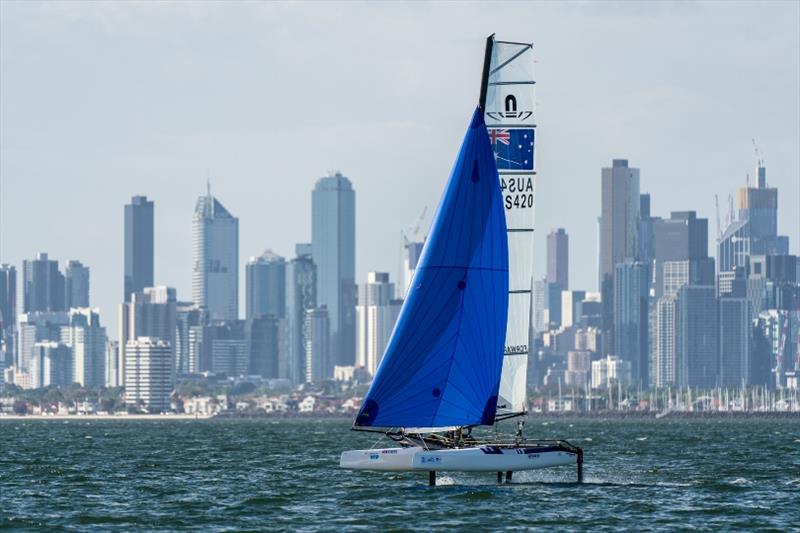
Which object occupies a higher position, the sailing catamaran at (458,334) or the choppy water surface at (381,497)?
the sailing catamaran at (458,334)

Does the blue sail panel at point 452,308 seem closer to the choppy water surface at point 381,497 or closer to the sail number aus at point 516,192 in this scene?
the sail number aus at point 516,192

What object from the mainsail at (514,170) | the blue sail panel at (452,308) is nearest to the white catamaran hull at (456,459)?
the blue sail panel at (452,308)

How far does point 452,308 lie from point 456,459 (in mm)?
4720

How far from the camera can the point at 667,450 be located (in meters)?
119

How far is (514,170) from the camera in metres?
65.7

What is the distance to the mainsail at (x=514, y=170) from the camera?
65250mm

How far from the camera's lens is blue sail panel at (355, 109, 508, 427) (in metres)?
63.6

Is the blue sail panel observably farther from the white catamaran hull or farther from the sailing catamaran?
the white catamaran hull


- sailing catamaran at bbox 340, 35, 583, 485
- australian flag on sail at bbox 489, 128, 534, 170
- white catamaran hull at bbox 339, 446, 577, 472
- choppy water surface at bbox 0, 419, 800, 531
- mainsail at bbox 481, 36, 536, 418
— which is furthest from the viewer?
australian flag on sail at bbox 489, 128, 534, 170

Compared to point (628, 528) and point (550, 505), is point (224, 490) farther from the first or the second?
point (628, 528)

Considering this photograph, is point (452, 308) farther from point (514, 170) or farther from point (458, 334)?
point (514, 170)

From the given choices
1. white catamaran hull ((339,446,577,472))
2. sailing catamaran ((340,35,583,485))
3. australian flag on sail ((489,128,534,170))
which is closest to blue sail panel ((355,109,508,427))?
sailing catamaran ((340,35,583,485))

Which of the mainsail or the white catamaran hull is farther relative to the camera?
the mainsail

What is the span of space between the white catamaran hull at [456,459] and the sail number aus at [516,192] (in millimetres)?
7816
